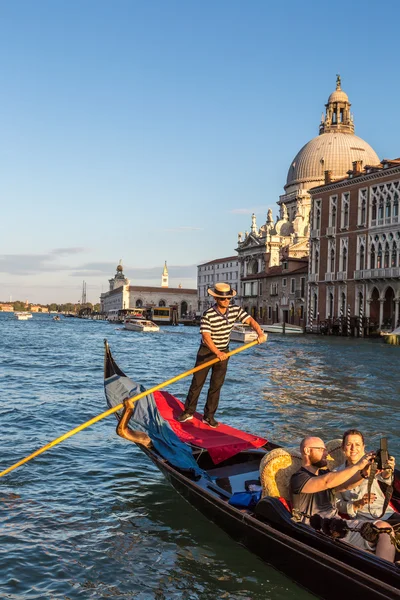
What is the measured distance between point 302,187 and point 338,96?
10.4m

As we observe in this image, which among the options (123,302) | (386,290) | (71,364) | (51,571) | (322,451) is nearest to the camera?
(322,451)

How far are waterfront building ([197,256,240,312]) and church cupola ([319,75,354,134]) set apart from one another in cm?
2082

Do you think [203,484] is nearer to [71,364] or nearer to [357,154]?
[71,364]

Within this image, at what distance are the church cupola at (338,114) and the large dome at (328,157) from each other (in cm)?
105

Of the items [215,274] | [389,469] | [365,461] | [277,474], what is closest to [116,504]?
[277,474]

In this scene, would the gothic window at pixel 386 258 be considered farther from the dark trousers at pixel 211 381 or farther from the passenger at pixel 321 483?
the passenger at pixel 321 483

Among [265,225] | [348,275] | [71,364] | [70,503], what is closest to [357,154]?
[265,225]

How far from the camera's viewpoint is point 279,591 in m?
4.39

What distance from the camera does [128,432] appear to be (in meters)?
6.03

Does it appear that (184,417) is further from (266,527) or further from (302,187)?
(302,187)

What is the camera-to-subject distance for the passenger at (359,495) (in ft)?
13.3

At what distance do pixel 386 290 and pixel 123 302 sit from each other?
81155mm

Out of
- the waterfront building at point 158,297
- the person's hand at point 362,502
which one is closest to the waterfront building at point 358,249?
the person's hand at point 362,502

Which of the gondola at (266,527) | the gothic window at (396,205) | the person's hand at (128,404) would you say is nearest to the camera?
the gondola at (266,527)
